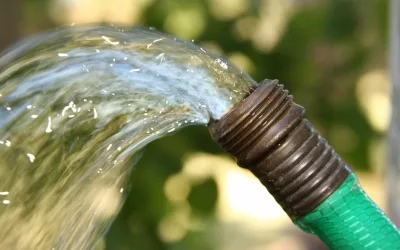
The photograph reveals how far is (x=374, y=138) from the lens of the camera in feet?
4.03

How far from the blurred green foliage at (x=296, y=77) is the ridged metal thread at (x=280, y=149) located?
65 centimetres

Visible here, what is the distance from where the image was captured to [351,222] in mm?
410

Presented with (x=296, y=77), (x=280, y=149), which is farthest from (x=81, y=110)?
(x=296, y=77)

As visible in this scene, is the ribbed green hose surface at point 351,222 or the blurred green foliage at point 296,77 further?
the blurred green foliage at point 296,77

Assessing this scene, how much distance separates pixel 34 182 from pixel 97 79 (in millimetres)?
90

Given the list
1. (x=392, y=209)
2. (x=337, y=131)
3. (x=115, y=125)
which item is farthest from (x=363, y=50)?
(x=115, y=125)

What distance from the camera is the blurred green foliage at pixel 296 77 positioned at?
3.55ft

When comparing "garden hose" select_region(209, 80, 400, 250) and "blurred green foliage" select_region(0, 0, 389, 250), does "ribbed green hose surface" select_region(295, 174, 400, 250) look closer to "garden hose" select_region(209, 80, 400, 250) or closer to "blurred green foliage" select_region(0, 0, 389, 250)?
"garden hose" select_region(209, 80, 400, 250)

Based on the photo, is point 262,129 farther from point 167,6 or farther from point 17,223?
point 167,6

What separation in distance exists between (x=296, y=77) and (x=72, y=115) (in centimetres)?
76

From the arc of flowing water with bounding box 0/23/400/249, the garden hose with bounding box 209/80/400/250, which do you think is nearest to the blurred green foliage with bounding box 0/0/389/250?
the arc of flowing water with bounding box 0/23/400/249

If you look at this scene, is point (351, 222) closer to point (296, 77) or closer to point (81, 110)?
point (81, 110)

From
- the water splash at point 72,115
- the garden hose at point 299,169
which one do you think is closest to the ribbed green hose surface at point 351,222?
the garden hose at point 299,169

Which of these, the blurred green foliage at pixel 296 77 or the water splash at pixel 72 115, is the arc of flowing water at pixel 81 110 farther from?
the blurred green foliage at pixel 296 77
